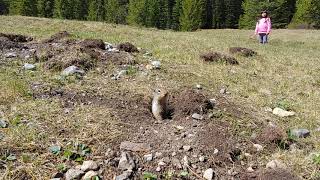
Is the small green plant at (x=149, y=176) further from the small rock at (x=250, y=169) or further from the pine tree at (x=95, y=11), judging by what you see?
the pine tree at (x=95, y=11)

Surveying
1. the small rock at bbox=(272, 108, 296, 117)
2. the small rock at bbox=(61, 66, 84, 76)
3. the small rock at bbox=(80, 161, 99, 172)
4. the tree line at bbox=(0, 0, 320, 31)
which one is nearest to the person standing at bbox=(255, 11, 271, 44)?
the small rock at bbox=(272, 108, 296, 117)

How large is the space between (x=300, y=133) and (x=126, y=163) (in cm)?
322

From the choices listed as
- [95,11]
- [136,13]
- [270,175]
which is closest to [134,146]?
[270,175]

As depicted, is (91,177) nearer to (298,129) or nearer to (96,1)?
(298,129)

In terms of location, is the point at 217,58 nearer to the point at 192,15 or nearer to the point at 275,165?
the point at 275,165

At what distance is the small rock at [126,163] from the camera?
18.6 feet

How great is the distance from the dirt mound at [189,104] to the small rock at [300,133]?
1.50 m

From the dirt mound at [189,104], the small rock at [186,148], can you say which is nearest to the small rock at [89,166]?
the small rock at [186,148]

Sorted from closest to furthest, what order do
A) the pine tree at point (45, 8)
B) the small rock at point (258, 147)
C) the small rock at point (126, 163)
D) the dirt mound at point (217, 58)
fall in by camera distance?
1. the small rock at point (126, 163)
2. the small rock at point (258, 147)
3. the dirt mound at point (217, 58)
4. the pine tree at point (45, 8)

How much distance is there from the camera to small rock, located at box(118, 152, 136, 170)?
18.6ft

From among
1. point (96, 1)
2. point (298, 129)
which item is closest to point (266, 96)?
point (298, 129)

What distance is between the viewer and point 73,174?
5.41 metres

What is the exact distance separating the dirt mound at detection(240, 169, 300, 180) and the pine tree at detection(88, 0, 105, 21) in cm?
10741

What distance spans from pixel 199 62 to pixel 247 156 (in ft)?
20.7
